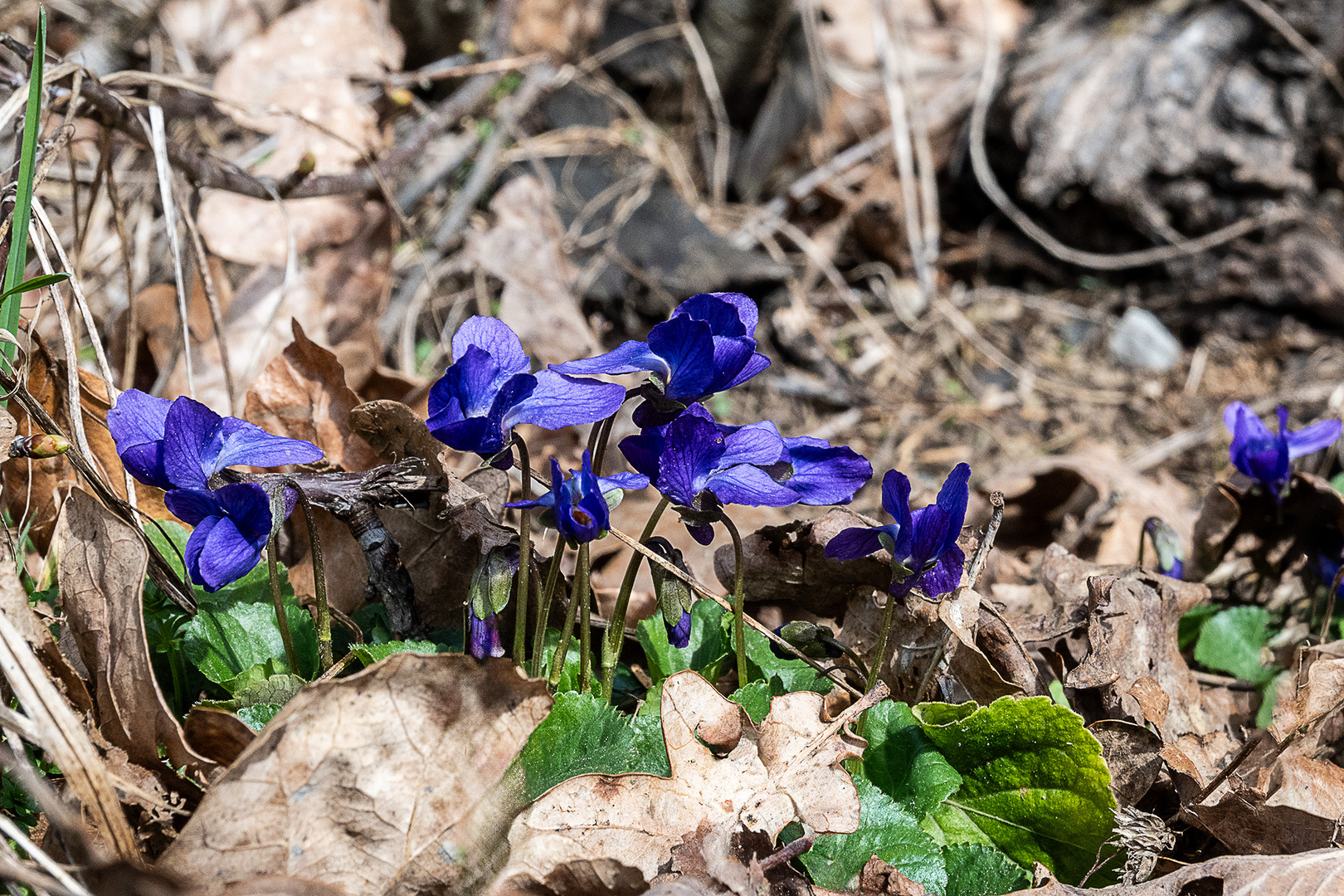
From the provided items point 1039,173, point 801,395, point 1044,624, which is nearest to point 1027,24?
point 1039,173

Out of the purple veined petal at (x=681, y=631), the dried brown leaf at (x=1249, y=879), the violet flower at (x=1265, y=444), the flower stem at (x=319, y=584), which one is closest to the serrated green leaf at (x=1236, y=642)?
Answer: the violet flower at (x=1265, y=444)

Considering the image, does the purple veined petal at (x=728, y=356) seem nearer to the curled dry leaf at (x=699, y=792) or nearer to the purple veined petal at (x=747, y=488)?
the purple veined petal at (x=747, y=488)

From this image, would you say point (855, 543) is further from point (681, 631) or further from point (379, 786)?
point (379, 786)

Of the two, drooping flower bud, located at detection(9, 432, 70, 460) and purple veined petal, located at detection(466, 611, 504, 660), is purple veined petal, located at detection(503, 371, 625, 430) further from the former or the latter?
drooping flower bud, located at detection(9, 432, 70, 460)

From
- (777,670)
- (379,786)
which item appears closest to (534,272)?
(777,670)

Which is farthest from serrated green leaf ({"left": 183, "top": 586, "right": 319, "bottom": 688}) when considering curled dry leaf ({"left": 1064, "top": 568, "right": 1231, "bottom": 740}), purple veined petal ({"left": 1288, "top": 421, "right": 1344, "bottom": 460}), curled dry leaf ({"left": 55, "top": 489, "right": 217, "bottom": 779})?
purple veined petal ({"left": 1288, "top": 421, "right": 1344, "bottom": 460})
